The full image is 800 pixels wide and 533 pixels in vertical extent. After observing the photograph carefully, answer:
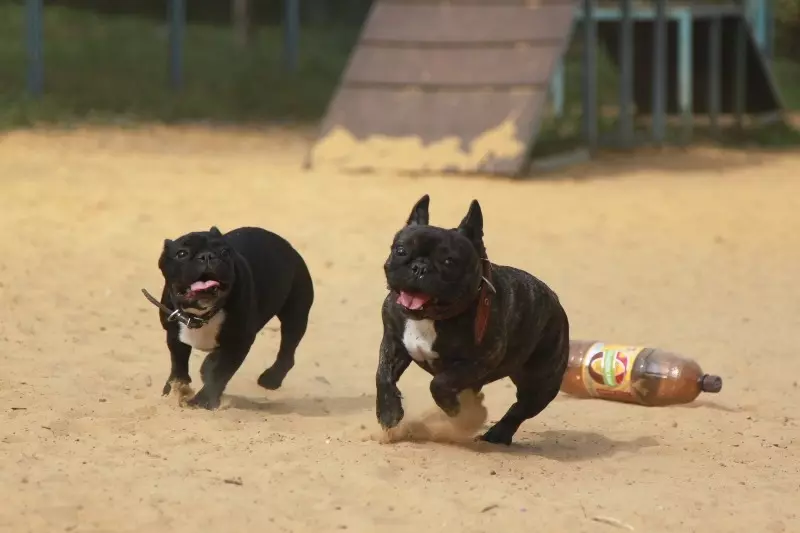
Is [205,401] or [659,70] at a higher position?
[659,70]

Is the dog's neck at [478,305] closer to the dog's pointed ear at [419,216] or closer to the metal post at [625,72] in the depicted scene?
the dog's pointed ear at [419,216]

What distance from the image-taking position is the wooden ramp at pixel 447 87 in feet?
44.6

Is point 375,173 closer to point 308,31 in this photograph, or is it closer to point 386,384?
point 386,384

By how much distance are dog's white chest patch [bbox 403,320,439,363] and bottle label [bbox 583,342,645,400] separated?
1812mm

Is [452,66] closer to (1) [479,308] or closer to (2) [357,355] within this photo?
(2) [357,355]

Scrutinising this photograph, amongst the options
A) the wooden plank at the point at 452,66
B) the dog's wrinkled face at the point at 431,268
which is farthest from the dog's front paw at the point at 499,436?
the wooden plank at the point at 452,66

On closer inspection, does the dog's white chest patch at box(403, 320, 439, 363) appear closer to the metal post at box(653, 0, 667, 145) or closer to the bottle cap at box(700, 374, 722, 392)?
the bottle cap at box(700, 374, 722, 392)

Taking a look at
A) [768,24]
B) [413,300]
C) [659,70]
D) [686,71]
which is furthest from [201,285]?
[768,24]

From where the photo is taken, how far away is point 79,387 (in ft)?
20.8

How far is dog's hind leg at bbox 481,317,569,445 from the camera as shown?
18.3 feet

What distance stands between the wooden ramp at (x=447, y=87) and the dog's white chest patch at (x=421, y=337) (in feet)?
27.2

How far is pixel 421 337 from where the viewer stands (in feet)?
16.8

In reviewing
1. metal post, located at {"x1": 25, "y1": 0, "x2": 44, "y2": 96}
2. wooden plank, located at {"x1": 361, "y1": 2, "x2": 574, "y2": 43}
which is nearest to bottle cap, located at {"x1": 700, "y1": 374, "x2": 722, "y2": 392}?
wooden plank, located at {"x1": 361, "y1": 2, "x2": 574, "y2": 43}

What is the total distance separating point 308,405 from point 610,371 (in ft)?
4.80
